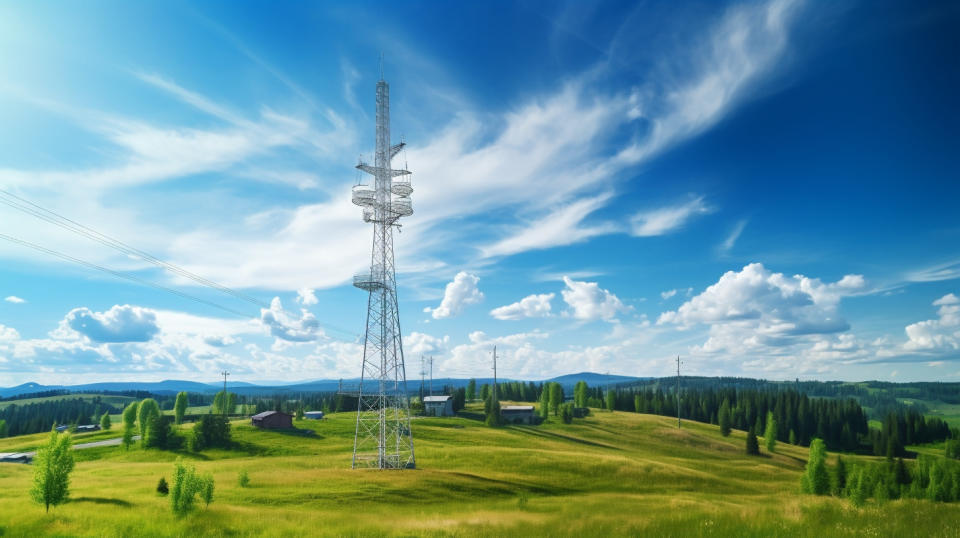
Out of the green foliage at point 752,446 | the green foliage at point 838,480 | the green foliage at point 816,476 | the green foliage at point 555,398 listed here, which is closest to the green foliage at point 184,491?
the green foliage at point 816,476

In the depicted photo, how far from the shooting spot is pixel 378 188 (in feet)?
206

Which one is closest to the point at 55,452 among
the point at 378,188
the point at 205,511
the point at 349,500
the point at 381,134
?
the point at 205,511

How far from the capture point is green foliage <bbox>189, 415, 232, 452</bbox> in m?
92.8

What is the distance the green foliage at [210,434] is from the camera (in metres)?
92.8

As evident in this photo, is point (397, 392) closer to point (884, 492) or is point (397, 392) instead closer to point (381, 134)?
point (381, 134)

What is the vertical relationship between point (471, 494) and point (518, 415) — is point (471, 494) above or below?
above

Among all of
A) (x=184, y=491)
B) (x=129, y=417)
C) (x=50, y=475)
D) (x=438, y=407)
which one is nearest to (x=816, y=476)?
(x=184, y=491)

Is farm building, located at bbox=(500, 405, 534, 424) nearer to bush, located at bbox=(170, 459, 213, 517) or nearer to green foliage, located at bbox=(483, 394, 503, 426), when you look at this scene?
green foliage, located at bbox=(483, 394, 503, 426)

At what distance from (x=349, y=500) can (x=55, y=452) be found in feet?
66.5

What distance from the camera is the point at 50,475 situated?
33.7 meters

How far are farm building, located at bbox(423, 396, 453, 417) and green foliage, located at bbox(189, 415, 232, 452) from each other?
5939cm

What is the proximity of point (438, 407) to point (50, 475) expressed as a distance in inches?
4711

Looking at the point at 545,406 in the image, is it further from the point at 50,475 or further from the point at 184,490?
the point at 50,475

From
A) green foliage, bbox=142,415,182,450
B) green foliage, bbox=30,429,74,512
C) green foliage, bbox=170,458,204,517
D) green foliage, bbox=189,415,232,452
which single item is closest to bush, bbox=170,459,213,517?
green foliage, bbox=170,458,204,517
